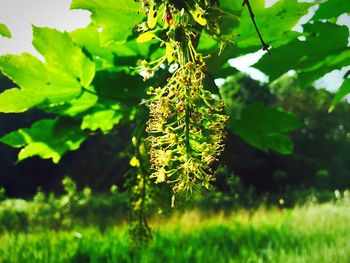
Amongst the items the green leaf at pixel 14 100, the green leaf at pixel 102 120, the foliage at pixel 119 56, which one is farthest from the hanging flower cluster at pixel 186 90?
the green leaf at pixel 102 120

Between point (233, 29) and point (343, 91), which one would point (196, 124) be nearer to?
point (233, 29)

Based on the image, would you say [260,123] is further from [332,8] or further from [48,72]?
[48,72]

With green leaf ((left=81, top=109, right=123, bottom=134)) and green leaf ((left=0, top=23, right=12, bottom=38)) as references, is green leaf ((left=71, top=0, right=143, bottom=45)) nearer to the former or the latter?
green leaf ((left=0, top=23, right=12, bottom=38))

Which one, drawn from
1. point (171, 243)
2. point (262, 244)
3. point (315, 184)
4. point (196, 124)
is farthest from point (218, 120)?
point (315, 184)

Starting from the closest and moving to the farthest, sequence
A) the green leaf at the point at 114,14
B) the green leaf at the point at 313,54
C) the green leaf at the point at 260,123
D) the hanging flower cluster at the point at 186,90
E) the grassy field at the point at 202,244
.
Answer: the hanging flower cluster at the point at 186,90 → the green leaf at the point at 114,14 → the green leaf at the point at 313,54 → the green leaf at the point at 260,123 → the grassy field at the point at 202,244

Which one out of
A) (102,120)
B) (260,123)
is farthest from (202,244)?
(260,123)

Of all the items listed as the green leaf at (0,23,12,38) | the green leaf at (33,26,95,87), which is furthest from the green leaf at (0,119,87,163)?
the green leaf at (0,23,12,38)

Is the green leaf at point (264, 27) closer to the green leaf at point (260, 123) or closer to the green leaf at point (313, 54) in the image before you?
the green leaf at point (313, 54)
